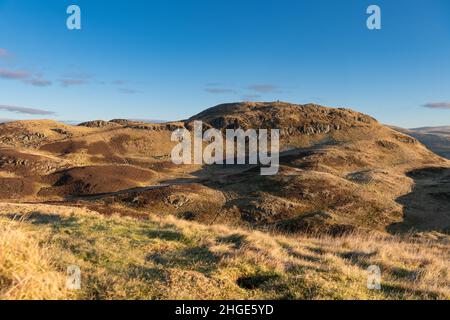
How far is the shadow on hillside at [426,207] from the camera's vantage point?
142 ft

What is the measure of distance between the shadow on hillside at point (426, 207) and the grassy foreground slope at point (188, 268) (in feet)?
91.0

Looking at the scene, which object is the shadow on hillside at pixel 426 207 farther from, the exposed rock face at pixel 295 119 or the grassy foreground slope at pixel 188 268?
the exposed rock face at pixel 295 119

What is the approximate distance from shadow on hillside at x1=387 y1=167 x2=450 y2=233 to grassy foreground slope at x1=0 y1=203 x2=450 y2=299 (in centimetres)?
2772

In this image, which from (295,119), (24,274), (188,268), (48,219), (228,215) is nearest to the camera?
(24,274)

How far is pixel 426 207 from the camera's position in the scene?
50.7m

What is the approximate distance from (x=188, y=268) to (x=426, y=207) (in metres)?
48.7

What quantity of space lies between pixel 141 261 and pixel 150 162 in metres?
80.7

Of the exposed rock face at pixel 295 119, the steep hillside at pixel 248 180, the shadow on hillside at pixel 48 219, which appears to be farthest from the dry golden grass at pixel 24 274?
the exposed rock face at pixel 295 119

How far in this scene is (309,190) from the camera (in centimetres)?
5344

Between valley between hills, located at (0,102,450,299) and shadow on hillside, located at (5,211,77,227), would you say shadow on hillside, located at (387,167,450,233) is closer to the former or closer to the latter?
valley between hills, located at (0,102,450,299)

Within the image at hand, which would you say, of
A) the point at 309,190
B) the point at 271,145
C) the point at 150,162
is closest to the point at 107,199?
the point at 309,190

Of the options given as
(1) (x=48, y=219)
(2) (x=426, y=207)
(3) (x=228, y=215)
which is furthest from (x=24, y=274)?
(2) (x=426, y=207)

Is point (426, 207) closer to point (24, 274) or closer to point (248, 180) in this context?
point (248, 180)

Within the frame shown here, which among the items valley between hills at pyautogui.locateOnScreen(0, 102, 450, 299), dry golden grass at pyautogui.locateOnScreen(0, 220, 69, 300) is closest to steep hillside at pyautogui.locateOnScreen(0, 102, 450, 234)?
valley between hills at pyautogui.locateOnScreen(0, 102, 450, 299)
